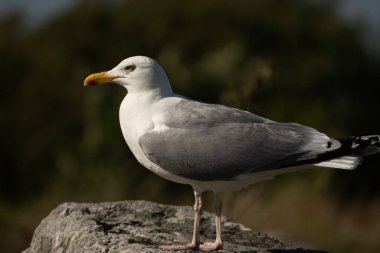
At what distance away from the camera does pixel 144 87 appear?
5.43 m

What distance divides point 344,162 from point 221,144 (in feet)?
2.55

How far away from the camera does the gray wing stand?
503 cm

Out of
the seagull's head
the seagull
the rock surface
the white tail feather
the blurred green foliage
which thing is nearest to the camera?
the white tail feather

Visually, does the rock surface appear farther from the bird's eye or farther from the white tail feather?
the bird's eye

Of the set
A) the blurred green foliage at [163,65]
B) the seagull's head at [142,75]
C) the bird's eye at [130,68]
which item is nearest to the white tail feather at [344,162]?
the seagull's head at [142,75]

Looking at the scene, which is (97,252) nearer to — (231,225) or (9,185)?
(231,225)

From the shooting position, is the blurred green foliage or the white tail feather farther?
the blurred green foliage

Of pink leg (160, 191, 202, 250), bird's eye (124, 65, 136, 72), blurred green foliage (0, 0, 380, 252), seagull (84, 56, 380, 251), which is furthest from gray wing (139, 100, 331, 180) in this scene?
blurred green foliage (0, 0, 380, 252)

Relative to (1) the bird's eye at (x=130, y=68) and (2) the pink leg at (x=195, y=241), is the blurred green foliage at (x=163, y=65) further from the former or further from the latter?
(2) the pink leg at (x=195, y=241)

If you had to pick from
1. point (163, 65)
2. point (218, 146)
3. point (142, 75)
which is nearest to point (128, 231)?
point (218, 146)

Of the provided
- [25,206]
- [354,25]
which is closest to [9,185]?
[25,206]

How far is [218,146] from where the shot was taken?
5.11 metres

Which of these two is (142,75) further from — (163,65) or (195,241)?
(163,65)

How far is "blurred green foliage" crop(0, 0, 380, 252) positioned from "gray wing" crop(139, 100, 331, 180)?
209 cm
